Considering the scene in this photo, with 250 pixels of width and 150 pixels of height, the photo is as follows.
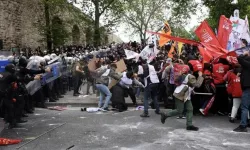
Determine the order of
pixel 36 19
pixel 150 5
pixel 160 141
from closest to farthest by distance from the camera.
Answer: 1. pixel 160 141
2. pixel 36 19
3. pixel 150 5

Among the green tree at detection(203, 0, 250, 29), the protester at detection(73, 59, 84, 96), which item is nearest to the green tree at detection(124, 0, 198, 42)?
the green tree at detection(203, 0, 250, 29)

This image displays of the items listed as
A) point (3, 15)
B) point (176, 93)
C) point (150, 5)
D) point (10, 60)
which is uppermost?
point (150, 5)

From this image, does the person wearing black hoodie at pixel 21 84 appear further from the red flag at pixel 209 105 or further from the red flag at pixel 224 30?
the red flag at pixel 224 30

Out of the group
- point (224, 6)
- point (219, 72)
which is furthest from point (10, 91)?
point (224, 6)

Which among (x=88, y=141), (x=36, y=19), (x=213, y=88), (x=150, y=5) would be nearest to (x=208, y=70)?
(x=213, y=88)

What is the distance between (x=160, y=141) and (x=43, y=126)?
3.12 meters

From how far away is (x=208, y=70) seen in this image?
9969 millimetres

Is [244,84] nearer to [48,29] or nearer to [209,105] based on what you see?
[209,105]

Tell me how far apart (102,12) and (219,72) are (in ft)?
60.7

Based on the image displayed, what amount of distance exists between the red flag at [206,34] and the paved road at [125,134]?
213 centimetres

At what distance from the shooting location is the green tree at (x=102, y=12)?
2678 cm

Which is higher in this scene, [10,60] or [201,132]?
[10,60]

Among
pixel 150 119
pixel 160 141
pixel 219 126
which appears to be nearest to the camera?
pixel 160 141

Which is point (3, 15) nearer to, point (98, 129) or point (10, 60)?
point (10, 60)
